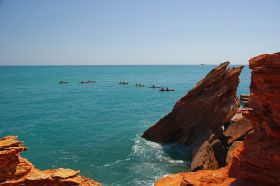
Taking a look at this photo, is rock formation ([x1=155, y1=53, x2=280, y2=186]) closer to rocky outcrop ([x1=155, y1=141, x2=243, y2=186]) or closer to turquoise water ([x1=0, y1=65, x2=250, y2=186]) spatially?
rocky outcrop ([x1=155, y1=141, x2=243, y2=186])

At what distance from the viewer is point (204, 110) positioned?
37062 millimetres

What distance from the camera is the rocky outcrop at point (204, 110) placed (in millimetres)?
35688

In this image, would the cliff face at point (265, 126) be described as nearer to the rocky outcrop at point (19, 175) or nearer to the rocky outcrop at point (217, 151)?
the rocky outcrop at point (217, 151)

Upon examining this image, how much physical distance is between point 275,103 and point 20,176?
1706 centimetres

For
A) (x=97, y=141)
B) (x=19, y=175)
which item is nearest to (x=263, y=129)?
(x=19, y=175)

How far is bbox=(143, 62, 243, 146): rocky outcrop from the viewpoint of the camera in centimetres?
3569

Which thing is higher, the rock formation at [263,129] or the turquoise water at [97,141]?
the rock formation at [263,129]

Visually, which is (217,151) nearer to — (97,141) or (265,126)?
(265,126)

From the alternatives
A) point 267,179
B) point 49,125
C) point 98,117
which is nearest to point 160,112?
point 98,117

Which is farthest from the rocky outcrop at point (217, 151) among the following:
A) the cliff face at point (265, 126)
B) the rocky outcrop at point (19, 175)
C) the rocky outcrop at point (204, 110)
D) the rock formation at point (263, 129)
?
the rocky outcrop at point (19, 175)

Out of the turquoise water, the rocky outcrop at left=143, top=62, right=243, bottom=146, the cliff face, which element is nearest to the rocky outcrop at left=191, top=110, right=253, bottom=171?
the turquoise water

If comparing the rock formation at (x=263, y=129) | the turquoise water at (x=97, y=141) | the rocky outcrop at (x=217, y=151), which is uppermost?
the rock formation at (x=263, y=129)

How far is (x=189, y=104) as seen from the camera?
126 ft

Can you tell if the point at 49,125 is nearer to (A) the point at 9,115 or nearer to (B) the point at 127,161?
(A) the point at 9,115
